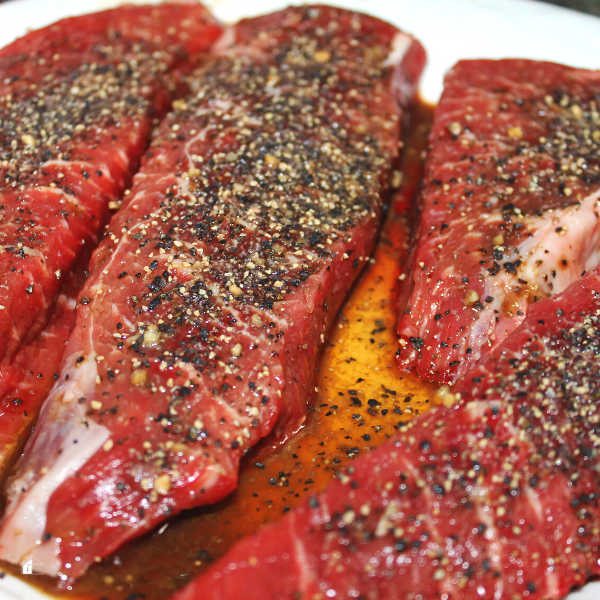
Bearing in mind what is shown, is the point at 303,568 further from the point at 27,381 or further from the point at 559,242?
the point at 559,242

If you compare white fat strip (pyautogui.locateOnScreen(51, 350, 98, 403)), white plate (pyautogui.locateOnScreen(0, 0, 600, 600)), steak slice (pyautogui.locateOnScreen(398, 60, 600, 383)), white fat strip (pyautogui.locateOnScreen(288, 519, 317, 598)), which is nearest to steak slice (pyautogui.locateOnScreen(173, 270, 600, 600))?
white fat strip (pyautogui.locateOnScreen(288, 519, 317, 598))

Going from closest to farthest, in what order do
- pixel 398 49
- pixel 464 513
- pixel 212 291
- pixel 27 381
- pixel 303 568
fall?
pixel 303 568 < pixel 464 513 < pixel 212 291 < pixel 27 381 < pixel 398 49

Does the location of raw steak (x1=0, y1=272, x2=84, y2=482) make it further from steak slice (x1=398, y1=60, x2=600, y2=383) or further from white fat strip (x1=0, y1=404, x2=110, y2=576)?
steak slice (x1=398, y1=60, x2=600, y2=383)

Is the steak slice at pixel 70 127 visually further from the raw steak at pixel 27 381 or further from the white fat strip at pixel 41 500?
the white fat strip at pixel 41 500

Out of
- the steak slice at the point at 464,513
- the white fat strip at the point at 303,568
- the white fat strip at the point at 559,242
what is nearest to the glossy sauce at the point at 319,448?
the steak slice at the point at 464,513

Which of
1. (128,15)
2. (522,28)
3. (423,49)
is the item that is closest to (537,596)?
(423,49)

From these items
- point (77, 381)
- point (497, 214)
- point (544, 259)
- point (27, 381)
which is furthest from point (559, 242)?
point (27, 381)

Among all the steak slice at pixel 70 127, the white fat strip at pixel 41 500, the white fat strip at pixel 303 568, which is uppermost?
the steak slice at pixel 70 127

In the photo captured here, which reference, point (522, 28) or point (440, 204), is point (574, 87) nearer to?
point (522, 28)
